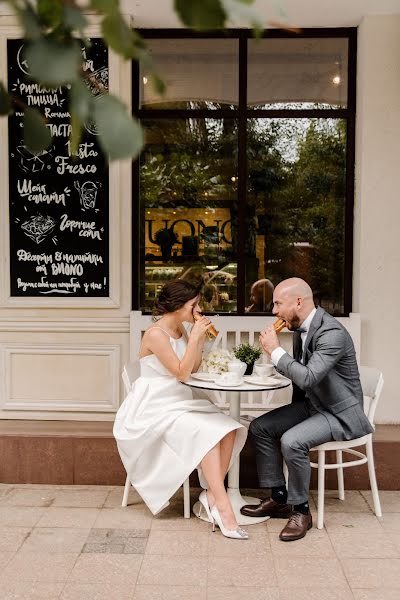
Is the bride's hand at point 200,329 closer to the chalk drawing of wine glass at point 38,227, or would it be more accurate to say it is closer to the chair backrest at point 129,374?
the chair backrest at point 129,374

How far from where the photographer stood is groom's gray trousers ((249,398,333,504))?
13.9 ft

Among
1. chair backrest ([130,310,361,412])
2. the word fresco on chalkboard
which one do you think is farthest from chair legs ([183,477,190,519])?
the word fresco on chalkboard

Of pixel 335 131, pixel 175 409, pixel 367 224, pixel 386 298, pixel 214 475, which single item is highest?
pixel 335 131

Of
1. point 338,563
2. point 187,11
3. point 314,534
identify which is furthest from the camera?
point 314,534

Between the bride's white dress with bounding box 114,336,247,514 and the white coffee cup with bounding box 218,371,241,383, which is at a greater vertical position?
the white coffee cup with bounding box 218,371,241,383

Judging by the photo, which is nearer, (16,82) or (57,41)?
(57,41)

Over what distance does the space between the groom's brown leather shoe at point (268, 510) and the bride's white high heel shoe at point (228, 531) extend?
235 mm

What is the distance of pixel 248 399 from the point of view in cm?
562

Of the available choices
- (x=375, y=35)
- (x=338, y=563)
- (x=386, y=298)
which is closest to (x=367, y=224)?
(x=386, y=298)

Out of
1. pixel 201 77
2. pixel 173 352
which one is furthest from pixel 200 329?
pixel 201 77

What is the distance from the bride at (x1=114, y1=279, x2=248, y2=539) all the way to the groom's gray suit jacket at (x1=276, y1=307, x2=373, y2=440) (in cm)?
51

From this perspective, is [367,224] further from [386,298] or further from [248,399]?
[248,399]

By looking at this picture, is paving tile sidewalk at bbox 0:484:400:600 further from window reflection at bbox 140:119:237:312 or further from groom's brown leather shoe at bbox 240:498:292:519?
window reflection at bbox 140:119:237:312

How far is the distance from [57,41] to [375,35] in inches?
205
